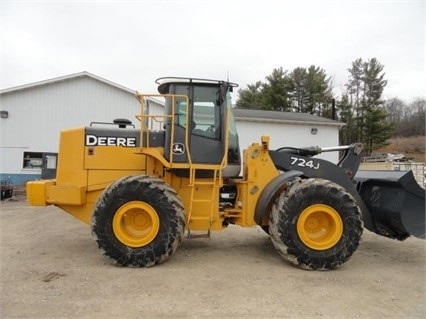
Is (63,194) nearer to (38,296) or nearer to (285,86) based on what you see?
(38,296)

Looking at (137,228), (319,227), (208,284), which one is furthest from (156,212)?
(319,227)

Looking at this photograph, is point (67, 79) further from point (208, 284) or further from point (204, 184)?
point (208, 284)

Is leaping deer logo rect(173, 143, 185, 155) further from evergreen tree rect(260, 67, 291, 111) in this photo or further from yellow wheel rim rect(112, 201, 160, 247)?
evergreen tree rect(260, 67, 291, 111)

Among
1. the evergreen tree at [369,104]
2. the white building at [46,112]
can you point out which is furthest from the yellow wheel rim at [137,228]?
the evergreen tree at [369,104]

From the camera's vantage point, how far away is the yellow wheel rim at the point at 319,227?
6.16 meters

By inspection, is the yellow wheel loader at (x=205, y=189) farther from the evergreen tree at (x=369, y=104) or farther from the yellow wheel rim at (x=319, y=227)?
the evergreen tree at (x=369, y=104)

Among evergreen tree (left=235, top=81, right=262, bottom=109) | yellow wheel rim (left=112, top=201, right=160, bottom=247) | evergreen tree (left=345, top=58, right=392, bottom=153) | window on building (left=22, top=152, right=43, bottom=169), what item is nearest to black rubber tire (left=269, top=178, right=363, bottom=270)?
yellow wheel rim (left=112, top=201, right=160, bottom=247)

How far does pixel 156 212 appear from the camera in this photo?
610 cm

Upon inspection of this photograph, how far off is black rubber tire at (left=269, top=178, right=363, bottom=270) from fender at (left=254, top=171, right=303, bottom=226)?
0.47ft

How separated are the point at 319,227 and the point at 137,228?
279 centimetres

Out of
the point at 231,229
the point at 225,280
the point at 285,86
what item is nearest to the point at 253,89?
the point at 285,86

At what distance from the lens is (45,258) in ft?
21.5

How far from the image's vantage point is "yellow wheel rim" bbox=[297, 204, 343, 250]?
6.16 metres

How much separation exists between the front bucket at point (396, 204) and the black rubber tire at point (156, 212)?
3265 millimetres
